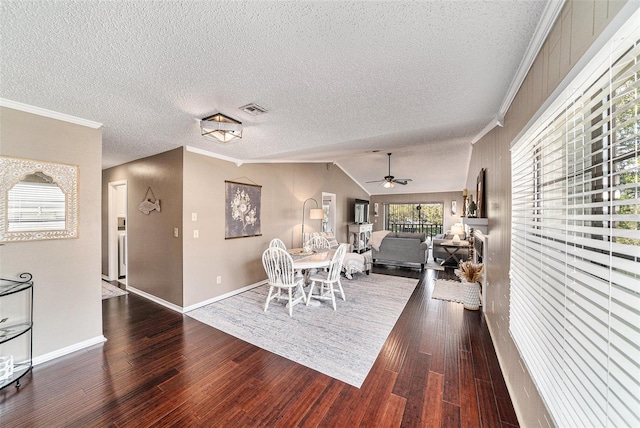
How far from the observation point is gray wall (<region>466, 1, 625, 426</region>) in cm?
96

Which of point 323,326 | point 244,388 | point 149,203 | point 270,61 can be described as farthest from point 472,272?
point 149,203

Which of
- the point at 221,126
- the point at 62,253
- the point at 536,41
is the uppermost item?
the point at 536,41

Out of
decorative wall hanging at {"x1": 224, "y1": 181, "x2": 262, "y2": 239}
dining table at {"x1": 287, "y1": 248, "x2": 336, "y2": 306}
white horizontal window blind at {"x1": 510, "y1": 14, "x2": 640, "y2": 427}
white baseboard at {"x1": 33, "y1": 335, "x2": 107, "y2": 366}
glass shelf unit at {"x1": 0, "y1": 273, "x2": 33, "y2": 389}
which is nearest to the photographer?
white horizontal window blind at {"x1": 510, "y1": 14, "x2": 640, "y2": 427}

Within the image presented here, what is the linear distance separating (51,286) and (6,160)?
119 cm

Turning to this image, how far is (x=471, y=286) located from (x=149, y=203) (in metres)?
5.19

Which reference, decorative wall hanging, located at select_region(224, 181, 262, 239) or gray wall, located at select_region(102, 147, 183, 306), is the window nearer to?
decorative wall hanging, located at select_region(224, 181, 262, 239)

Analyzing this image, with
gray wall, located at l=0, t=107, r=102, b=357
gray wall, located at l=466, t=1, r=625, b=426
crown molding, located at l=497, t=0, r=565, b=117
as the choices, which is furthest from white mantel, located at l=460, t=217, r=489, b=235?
gray wall, located at l=0, t=107, r=102, b=357

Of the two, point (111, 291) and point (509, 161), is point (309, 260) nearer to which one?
point (509, 161)

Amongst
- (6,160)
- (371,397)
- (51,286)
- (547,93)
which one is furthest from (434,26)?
(51,286)

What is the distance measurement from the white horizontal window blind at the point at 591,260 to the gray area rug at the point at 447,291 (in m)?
2.68

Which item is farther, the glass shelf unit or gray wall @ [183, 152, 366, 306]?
gray wall @ [183, 152, 366, 306]

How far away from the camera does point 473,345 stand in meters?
2.58

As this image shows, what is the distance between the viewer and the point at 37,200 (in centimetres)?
225

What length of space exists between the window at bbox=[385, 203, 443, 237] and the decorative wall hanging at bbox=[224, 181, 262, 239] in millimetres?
7210
